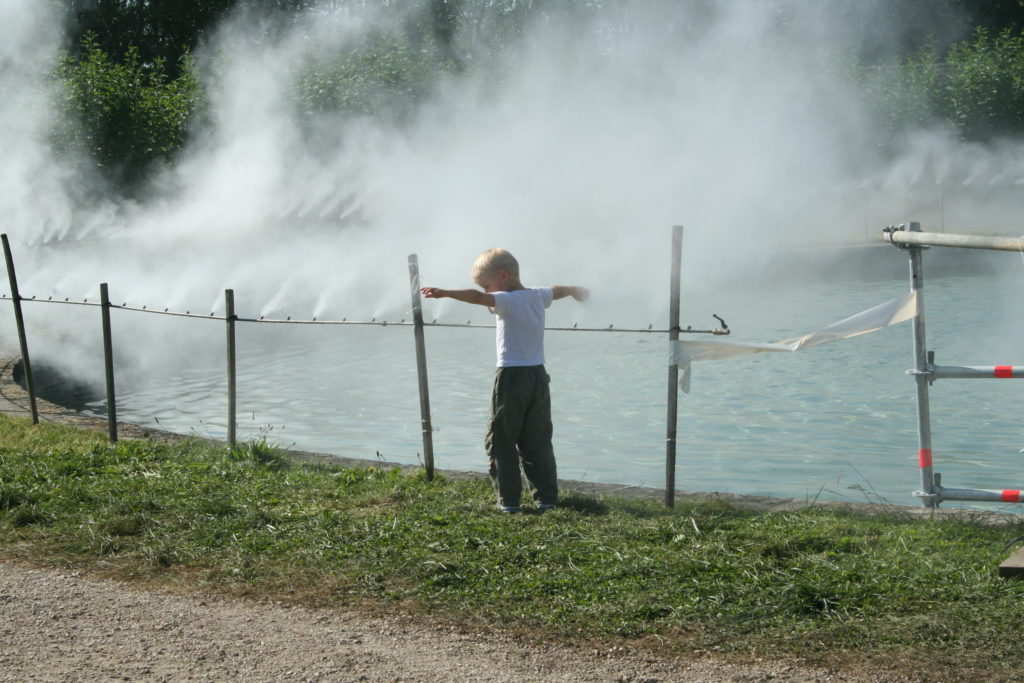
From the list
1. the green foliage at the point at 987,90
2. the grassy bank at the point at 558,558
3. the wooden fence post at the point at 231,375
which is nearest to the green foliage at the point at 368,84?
the green foliage at the point at 987,90

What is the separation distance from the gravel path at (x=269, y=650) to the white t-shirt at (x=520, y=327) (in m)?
1.80

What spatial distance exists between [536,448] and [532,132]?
22473 mm

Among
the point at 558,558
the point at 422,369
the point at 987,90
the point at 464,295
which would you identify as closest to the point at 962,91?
the point at 987,90

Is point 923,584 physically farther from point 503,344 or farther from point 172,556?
point 172,556

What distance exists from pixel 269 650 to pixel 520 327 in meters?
2.26

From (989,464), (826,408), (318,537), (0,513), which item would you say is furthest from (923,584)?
(826,408)

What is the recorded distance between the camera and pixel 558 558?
494 centimetres

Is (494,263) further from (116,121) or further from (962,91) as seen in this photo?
(962,91)

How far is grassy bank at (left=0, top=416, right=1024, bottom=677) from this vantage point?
13.3 feet

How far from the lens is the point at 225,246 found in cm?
2072

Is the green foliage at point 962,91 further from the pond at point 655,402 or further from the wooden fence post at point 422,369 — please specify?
the wooden fence post at point 422,369

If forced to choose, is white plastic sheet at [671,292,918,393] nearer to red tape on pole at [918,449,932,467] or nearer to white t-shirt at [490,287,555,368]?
red tape on pole at [918,449,932,467]

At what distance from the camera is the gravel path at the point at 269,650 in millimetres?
3791

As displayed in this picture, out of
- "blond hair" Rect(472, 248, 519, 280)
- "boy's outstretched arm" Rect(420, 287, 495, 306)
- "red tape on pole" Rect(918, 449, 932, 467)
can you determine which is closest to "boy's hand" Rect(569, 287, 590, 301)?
"blond hair" Rect(472, 248, 519, 280)
